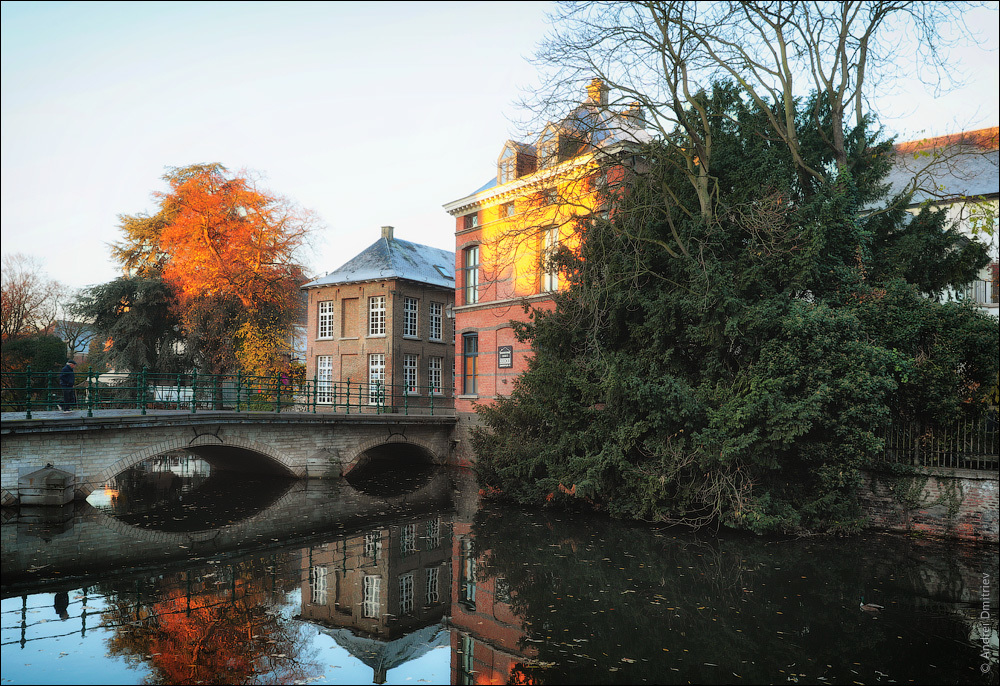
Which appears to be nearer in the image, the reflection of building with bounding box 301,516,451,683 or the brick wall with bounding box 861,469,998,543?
the reflection of building with bounding box 301,516,451,683

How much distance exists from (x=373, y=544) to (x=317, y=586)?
9.17 feet

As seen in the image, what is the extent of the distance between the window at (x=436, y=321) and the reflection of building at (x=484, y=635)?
21.5 metres

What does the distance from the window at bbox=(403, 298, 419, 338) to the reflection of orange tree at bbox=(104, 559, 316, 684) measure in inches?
825

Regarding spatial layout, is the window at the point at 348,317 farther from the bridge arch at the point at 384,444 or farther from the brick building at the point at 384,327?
the bridge arch at the point at 384,444

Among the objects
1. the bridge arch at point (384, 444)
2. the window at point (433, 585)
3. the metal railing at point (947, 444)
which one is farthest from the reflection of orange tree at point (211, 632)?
the bridge arch at point (384, 444)

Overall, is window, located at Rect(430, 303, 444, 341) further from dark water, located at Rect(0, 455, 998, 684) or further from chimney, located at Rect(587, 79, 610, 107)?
dark water, located at Rect(0, 455, 998, 684)

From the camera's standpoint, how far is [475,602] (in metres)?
8.08

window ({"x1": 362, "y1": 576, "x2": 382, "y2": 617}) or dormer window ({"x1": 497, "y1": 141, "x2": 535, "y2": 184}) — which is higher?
dormer window ({"x1": 497, "y1": 141, "x2": 535, "y2": 184})

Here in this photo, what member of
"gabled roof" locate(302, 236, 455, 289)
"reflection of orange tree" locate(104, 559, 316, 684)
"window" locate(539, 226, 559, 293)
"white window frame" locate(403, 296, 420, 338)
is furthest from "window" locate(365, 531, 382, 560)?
"gabled roof" locate(302, 236, 455, 289)

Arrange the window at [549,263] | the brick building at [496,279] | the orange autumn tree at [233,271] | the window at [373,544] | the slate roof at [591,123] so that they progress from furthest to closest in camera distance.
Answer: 1. the orange autumn tree at [233,271]
2. the brick building at [496,279]
3. the window at [549,263]
4. the slate roof at [591,123]
5. the window at [373,544]

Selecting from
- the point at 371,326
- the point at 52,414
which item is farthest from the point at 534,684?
the point at 371,326

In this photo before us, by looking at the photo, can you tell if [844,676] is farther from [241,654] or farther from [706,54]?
[706,54]

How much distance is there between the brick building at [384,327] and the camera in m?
29.0

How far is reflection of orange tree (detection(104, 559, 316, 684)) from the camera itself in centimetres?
570
